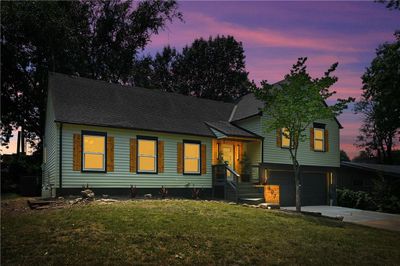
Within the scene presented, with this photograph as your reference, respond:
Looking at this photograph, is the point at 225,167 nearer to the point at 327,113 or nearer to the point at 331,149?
the point at 327,113

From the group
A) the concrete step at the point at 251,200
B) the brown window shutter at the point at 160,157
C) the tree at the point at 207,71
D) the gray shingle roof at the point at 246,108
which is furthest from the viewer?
the tree at the point at 207,71

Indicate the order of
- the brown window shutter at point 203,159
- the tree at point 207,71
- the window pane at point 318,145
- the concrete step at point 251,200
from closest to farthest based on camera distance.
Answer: the concrete step at point 251,200
the brown window shutter at point 203,159
the window pane at point 318,145
the tree at point 207,71

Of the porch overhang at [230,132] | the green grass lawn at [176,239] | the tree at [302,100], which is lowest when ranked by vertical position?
the green grass lawn at [176,239]

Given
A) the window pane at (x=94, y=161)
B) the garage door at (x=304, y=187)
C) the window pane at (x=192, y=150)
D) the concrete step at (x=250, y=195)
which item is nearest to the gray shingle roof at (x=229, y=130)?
the window pane at (x=192, y=150)

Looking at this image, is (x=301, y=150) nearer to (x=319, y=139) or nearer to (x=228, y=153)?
(x=319, y=139)

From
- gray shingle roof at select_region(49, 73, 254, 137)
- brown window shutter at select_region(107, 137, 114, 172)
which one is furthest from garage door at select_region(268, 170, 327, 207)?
brown window shutter at select_region(107, 137, 114, 172)

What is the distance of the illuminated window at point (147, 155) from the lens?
65.9ft

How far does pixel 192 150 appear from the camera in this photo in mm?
21812

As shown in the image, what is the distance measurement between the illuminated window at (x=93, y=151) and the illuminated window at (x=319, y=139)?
14249 millimetres

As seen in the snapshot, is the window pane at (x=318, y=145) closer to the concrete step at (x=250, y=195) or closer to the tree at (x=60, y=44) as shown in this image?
the concrete step at (x=250, y=195)

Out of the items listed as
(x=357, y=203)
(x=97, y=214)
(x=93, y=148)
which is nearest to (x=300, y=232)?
(x=97, y=214)

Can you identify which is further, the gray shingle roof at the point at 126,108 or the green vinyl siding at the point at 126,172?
the gray shingle roof at the point at 126,108

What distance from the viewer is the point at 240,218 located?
45.7ft

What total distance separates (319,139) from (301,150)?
203 cm
